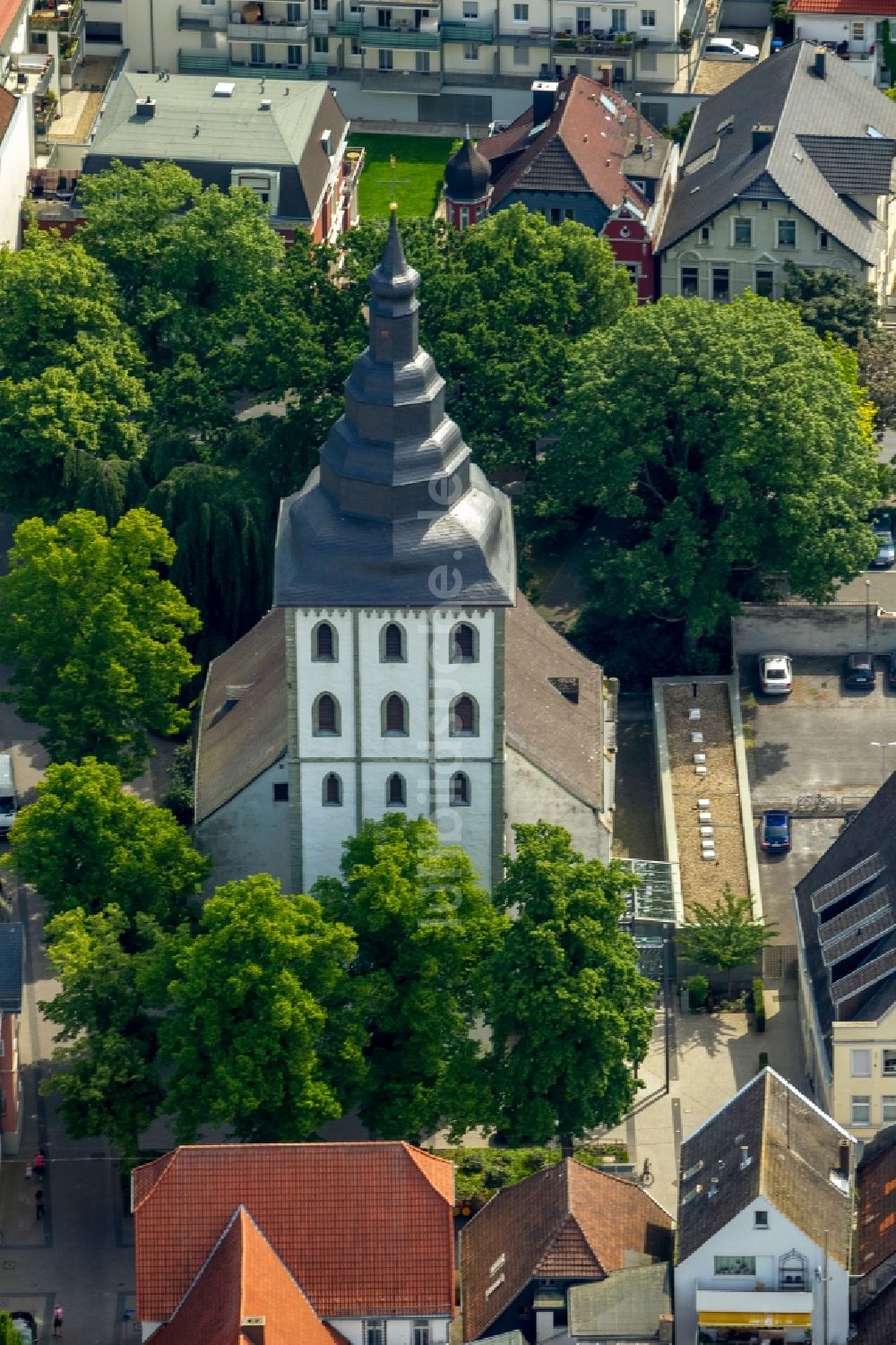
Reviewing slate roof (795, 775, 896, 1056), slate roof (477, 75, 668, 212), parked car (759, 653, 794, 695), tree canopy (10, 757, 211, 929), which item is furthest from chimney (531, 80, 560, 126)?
tree canopy (10, 757, 211, 929)

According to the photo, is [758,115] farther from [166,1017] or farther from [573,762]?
[166,1017]

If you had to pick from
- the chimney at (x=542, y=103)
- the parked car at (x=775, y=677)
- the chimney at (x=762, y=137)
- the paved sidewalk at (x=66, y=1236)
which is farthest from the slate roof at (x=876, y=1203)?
the chimney at (x=542, y=103)

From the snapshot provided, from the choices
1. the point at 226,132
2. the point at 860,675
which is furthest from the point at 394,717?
the point at 226,132

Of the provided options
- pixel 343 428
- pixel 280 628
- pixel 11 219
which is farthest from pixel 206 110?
pixel 343 428

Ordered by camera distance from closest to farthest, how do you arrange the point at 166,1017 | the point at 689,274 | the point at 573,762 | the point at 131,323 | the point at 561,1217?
the point at 561,1217 < the point at 166,1017 < the point at 573,762 < the point at 131,323 < the point at 689,274

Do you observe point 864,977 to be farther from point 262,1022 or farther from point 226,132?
point 226,132

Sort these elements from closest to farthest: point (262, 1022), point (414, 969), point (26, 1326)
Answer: point (26, 1326) → point (262, 1022) → point (414, 969)
